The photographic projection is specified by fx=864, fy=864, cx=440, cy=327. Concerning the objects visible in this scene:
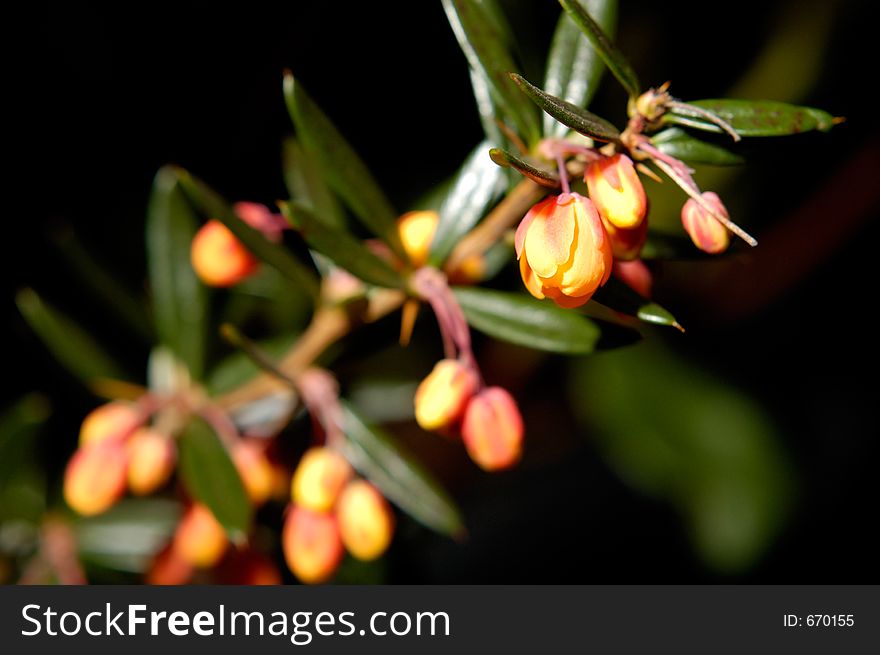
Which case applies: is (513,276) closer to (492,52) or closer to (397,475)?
(397,475)

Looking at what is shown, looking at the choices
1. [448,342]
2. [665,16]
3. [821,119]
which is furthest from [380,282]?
[665,16]

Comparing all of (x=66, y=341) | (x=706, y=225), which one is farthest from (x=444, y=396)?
(x=66, y=341)

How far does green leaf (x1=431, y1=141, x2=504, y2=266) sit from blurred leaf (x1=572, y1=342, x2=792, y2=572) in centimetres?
95

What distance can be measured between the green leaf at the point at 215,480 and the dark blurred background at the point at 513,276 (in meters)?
0.17

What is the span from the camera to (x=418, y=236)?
821 millimetres

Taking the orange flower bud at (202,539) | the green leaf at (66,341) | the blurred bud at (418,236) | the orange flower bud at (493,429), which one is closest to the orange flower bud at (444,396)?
the orange flower bud at (493,429)

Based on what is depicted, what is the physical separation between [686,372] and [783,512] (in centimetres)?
33

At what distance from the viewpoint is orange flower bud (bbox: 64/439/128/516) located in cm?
90

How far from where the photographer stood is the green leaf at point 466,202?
788 mm

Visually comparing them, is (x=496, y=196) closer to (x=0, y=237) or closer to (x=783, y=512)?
(x=0, y=237)

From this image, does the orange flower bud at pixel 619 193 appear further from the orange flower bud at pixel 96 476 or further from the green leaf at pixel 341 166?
the orange flower bud at pixel 96 476

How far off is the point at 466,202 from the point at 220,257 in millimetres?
258

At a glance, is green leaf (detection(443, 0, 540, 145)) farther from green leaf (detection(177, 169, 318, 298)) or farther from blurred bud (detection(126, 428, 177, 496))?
blurred bud (detection(126, 428, 177, 496))

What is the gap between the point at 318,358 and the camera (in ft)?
2.91
